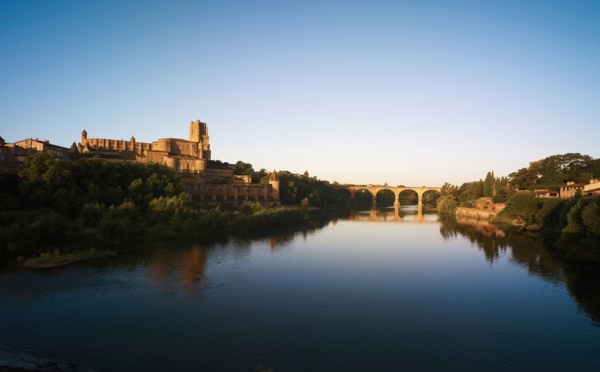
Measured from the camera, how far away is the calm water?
38.1ft

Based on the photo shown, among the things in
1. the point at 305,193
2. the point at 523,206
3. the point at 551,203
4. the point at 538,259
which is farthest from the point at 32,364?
the point at 305,193

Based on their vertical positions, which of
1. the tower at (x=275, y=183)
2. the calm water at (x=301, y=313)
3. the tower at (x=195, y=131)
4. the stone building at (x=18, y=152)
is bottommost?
the calm water at (x=301, y=313)

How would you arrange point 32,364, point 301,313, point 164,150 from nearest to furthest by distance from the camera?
point 32,364 < point 301,313 < point 164,150

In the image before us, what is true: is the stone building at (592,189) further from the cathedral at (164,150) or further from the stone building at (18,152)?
the stone building at (18,152)

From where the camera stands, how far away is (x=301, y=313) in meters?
15.1

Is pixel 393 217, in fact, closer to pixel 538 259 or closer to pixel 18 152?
pixel 538 259

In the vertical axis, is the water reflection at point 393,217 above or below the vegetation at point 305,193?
below

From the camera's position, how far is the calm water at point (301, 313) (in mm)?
11602

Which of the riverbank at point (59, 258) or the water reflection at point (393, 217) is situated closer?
the riverbank at point (59, 258)

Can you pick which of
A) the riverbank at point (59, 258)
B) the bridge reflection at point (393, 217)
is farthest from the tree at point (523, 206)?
the riverbank at point (59, 258)

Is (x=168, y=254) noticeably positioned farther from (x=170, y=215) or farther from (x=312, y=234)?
(x=312, y=234)

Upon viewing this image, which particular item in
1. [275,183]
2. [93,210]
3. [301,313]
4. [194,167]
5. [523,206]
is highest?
[194,167]

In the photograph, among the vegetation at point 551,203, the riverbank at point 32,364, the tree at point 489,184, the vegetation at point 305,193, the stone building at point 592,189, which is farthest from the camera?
the vegetation at point 305,193

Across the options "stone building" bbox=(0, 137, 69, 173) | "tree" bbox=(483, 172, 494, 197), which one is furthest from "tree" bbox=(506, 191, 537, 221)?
"stone building" bbox=(0, 137, 69, 173)
